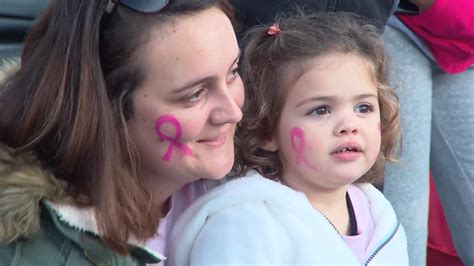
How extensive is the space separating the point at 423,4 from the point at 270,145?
2.33ft

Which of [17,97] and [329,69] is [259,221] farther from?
[17,97]

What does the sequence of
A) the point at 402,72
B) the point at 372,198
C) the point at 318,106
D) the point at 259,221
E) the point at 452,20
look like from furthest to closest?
1. the point at 402,72
2. the point at 452,20
3. the point at 372,198
4. the point at 318,106
5. the point at 259,221

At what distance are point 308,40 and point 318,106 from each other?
200 mm

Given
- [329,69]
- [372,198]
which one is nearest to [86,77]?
[329,69]

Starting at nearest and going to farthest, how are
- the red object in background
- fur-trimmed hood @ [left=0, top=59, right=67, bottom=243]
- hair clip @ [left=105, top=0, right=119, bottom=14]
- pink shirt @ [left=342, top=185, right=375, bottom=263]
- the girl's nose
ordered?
fur-trimmed hood @ [left=0, top=59, right=67, bottom=243] → hair clip @ [left=105, top=0, right=119, bottom=14] → the girl's nose → pink shirt @ [left=342, top=185, right=375, bottom=263] → the red object in background

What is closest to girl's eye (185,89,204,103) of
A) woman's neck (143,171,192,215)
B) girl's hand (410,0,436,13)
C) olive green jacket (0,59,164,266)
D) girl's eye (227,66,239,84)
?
girl's eye (227,66,239,84)

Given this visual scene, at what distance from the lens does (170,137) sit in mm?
1546

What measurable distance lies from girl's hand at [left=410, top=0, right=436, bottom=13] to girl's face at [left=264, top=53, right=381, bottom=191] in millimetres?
440

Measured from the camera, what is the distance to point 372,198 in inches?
79.3

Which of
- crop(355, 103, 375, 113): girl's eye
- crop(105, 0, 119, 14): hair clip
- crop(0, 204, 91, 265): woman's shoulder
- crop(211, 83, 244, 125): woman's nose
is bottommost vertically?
crop(0, 204, 91, 265): woman's shoulder

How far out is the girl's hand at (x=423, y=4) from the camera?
212 centimetres

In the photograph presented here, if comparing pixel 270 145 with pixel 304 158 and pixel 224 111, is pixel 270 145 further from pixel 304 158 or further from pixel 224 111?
pixel 224 111

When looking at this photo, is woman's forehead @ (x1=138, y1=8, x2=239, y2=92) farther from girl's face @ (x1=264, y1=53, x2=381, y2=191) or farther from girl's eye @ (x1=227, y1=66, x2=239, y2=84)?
girl's face @ (x1=264, y1=53, x2=381, y2=191)

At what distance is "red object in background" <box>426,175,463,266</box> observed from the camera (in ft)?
10.8
